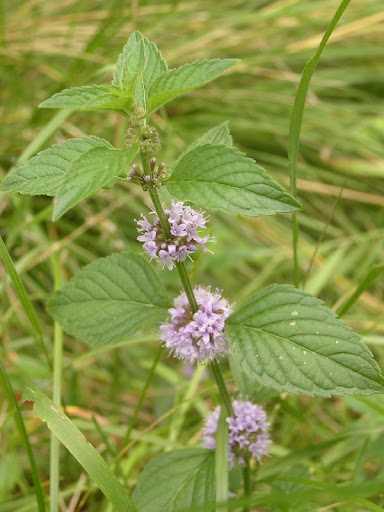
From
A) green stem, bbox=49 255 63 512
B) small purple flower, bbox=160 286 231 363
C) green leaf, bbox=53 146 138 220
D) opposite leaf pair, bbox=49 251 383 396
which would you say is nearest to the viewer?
green leaf, bbox=53 146 138 220

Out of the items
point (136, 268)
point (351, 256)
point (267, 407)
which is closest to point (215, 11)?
point (351, 256)

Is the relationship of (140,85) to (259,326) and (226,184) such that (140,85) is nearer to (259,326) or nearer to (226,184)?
(226,184)

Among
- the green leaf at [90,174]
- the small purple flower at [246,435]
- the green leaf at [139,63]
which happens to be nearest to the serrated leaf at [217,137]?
the green leaf at [139,63]

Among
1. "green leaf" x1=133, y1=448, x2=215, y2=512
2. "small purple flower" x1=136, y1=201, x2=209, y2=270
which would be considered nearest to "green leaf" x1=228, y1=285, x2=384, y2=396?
"small purple flower" x1=136, y1=201, x2=209, y2=270

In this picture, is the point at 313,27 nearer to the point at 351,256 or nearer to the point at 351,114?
the point at 351,114

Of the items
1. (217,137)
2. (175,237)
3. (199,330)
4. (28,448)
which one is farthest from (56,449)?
(217,137)

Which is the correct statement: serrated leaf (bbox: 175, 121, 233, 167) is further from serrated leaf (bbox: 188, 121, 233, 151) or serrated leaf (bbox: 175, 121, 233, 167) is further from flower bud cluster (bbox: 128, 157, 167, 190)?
flower bud cluster (bbox: 128, 157, 167, 190)
